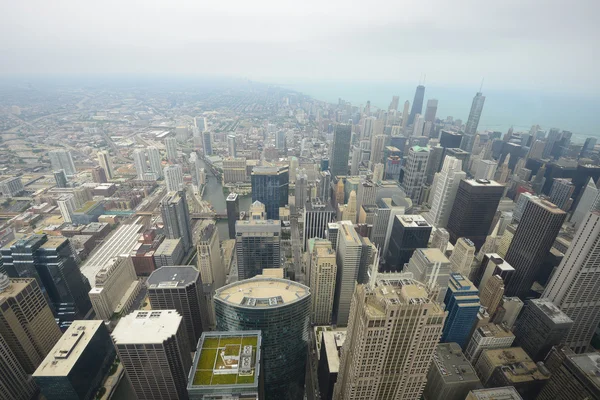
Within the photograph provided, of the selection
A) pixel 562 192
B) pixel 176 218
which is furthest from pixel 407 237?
pixel 562 192

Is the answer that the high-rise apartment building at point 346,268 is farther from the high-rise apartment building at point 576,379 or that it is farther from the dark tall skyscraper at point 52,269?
the dark tall skyscraper at point 52,269

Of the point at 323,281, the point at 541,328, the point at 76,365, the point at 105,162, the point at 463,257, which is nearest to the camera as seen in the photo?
the point at 76,365

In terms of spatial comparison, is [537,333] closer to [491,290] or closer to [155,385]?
Answer: [491,290]

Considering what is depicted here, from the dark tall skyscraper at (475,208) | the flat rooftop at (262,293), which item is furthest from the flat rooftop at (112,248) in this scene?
the dark tall skyscraper at (475,208)

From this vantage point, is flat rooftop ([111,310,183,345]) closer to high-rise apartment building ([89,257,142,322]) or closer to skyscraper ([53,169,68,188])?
high-rise apartment building ([89,257,142,322])

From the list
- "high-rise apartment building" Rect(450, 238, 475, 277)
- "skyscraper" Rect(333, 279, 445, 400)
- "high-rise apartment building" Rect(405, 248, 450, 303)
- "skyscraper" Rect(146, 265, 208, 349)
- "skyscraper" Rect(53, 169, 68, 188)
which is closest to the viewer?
"skyscraper" Rect(333, 279, 445, 400)

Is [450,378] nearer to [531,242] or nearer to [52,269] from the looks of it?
[531,242]

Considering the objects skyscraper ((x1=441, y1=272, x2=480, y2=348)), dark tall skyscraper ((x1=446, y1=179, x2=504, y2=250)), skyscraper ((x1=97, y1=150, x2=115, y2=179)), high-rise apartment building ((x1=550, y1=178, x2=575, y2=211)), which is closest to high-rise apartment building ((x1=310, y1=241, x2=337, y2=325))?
skyscraper ((x1=441, y1=272, x2=480, y2=348))
